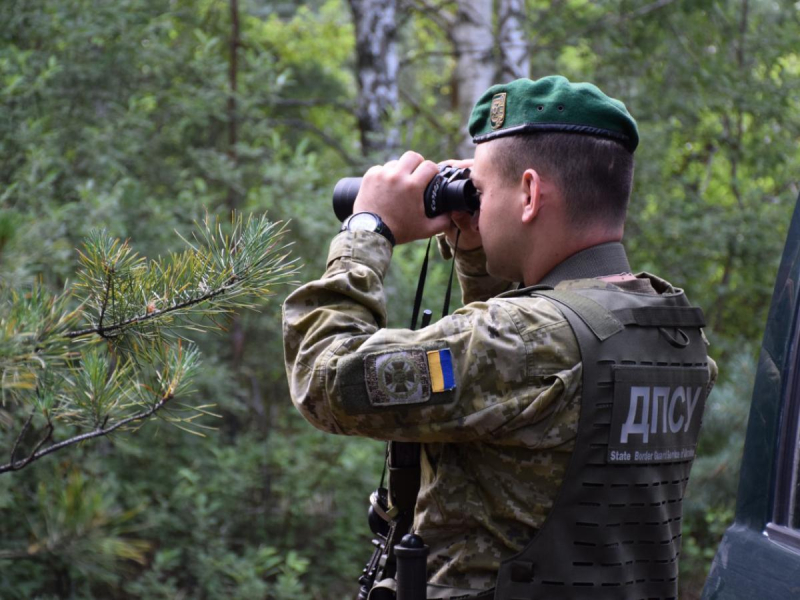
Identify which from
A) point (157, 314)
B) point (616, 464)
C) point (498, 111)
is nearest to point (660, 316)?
point (616, 464)

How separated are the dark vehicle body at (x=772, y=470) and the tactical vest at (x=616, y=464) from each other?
13cm

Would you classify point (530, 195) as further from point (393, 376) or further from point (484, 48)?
point (484, 48)

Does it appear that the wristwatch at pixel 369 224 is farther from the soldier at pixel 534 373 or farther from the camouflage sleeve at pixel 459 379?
the camouflage sleeve at pixel 459 379

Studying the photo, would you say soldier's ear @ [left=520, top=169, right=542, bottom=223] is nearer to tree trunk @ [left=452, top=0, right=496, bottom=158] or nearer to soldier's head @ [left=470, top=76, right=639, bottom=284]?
soldier's head @ [left=470, top=76, right=639, bottom=284]

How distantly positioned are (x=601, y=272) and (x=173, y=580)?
10.7 ft

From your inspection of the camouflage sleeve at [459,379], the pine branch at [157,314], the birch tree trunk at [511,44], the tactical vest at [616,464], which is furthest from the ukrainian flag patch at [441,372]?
the birch tree trunk at [511,44]

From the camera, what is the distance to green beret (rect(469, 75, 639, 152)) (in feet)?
5.31

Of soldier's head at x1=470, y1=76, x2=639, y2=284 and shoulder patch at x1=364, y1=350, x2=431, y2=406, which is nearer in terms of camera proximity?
shoulder patch at x1=364, y1=350, x2=431, y2=406

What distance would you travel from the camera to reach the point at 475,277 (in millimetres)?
2043

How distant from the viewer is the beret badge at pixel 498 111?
1677 millimetres

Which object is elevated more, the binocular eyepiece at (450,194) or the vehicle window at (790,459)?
the binocular eyepiece at (450,194)

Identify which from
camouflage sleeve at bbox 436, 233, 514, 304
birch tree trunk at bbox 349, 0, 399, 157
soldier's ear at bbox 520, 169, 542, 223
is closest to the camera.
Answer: soldier's ear at bbox 520, 169, 542, 223

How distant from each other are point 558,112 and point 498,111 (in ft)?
0.42

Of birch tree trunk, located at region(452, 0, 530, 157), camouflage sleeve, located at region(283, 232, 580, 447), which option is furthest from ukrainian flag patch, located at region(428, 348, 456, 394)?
birch tree trunk, located at region(452, 0, 530, 157)
